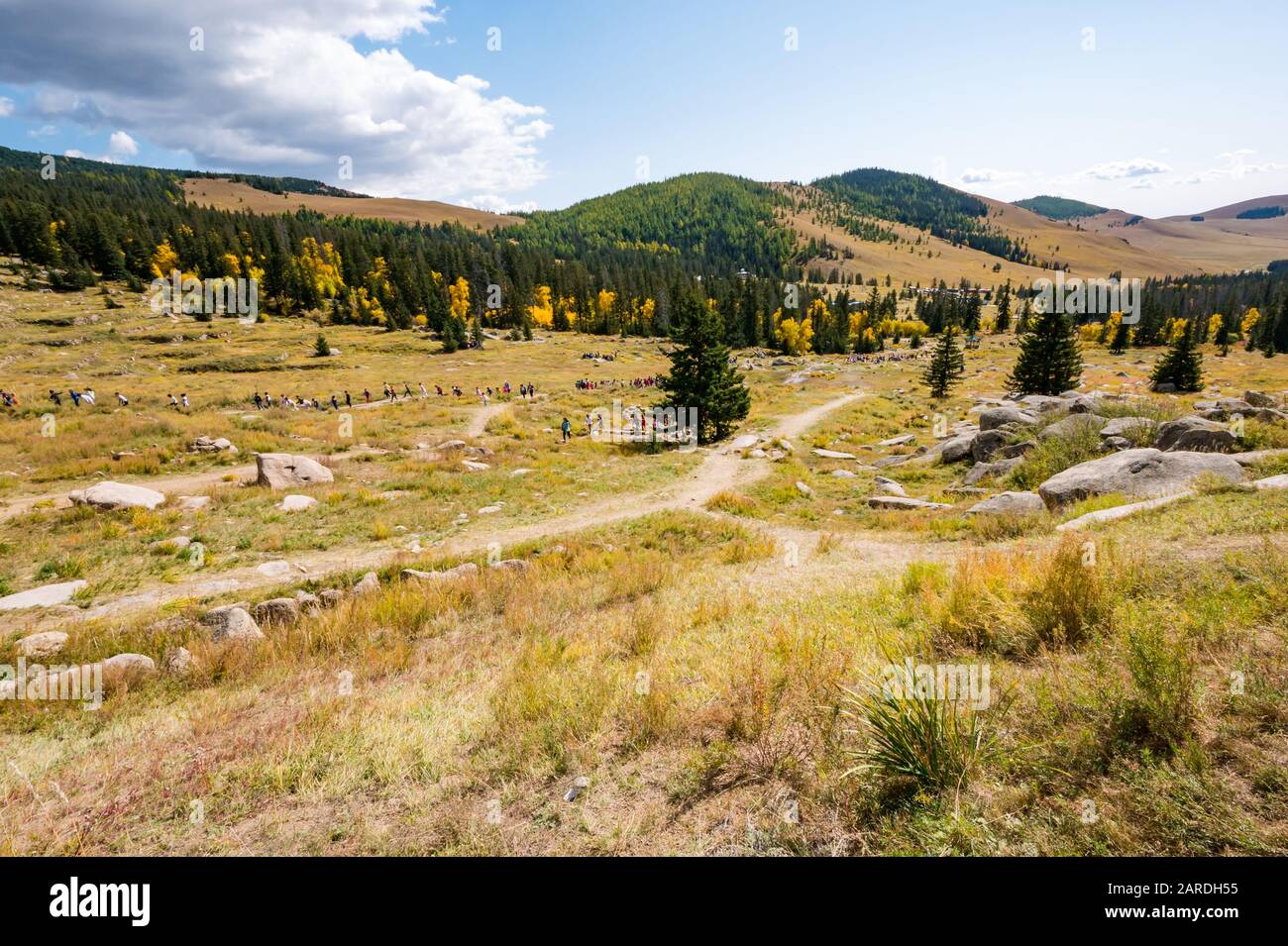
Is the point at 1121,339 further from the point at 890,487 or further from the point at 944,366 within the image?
the point at 890,487

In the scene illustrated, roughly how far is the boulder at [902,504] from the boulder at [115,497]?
26.8m

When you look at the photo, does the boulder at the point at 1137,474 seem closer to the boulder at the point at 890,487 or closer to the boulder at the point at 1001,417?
the boulder at the point at 890,487

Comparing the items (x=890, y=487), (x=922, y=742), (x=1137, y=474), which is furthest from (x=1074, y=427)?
(x=922, y=742)

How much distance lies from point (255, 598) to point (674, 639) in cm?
1009

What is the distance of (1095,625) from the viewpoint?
5.71 metres

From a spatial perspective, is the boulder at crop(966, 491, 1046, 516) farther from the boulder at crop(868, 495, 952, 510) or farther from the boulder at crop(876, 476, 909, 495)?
the boulder at crop(876, 476, 909, 495)

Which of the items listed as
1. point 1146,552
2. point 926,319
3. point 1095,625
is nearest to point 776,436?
point 1146,552

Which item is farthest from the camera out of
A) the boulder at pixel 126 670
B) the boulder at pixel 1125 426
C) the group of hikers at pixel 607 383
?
the group of hikers at pixel 607 383

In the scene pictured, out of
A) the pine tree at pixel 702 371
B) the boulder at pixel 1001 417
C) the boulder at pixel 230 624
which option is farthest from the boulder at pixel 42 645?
the boulder at pixel 1001 417

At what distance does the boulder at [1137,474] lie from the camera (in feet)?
42.7

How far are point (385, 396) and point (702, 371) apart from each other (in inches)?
1372

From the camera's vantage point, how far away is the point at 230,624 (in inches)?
373

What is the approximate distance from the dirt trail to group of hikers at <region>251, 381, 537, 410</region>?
29375 mm
